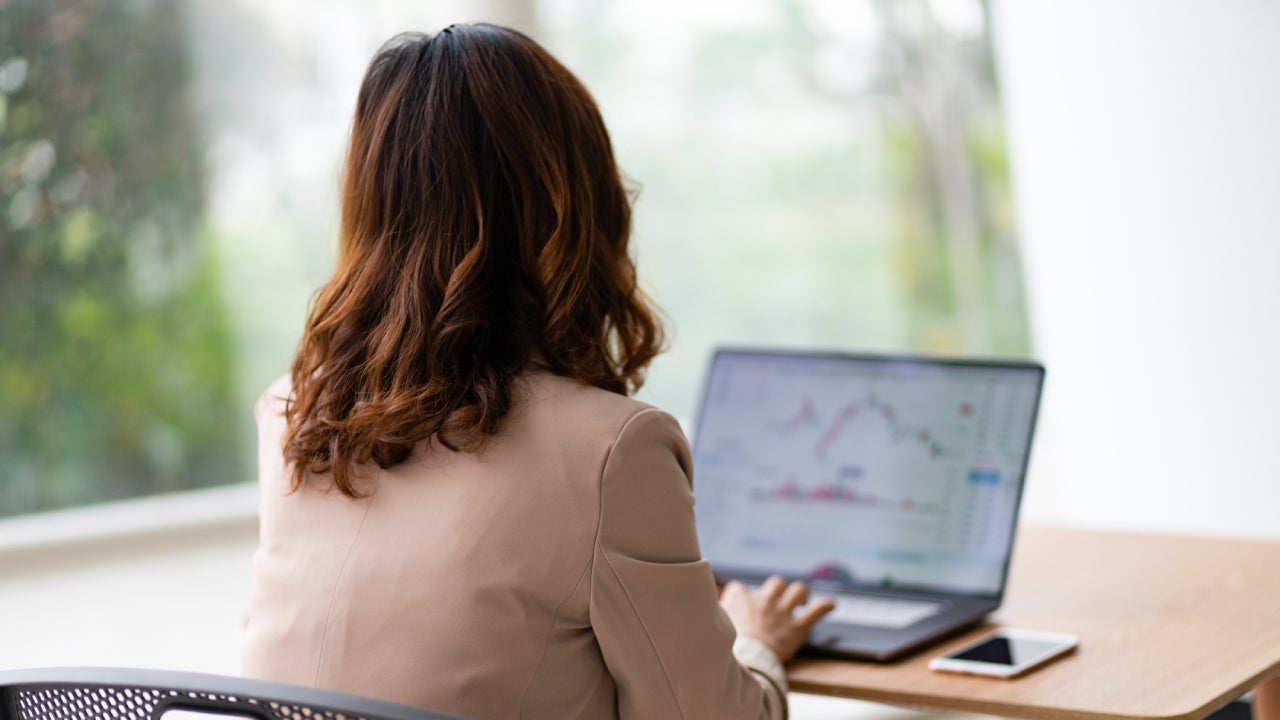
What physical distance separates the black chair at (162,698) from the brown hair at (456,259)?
294 mm

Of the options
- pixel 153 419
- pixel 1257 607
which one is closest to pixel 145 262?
pixel 153 419

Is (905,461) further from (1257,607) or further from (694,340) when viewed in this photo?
(694,340)

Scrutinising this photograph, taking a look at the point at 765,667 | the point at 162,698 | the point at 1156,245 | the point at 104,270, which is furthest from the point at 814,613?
the point at 104,270

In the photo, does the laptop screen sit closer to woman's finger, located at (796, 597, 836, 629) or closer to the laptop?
the laptop

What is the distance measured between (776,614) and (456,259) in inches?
21.5

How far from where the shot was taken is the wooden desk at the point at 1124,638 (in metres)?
1.31

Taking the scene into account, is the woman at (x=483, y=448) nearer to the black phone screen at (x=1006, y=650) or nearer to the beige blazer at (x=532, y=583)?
the beige blazer at (x=532, y=583)

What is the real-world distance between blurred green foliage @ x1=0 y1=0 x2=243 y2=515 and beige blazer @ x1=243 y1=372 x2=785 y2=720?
1.88 m

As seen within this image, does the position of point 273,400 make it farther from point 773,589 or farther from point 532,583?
point 773,589

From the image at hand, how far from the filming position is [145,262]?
2980 millimetres

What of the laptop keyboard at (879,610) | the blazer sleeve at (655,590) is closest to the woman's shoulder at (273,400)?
the blazer sleeve at (655,590)

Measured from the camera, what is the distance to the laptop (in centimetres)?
161

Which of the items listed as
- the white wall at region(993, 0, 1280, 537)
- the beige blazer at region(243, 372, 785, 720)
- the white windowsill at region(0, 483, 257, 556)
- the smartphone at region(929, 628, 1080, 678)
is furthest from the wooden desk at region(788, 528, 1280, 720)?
the white windowsill at region(0, 483, 257, 556)

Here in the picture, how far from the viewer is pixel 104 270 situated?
2.93 metres
